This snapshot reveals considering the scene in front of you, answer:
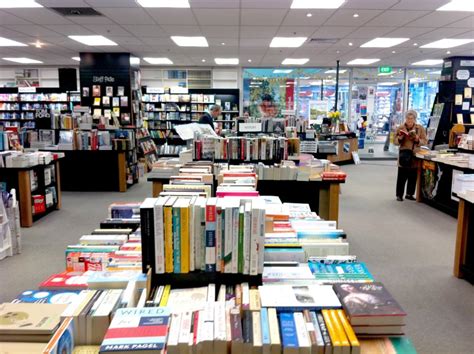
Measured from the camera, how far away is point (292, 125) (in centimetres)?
998

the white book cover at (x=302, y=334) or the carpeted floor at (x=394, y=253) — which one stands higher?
the white book cover at (x=302, y=334)

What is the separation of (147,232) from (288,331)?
0.73 meters

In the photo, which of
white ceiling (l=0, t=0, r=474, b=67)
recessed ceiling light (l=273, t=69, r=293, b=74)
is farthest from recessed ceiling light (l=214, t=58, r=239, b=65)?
recessed ceiling light (l=273, t=69, r=293, b=74)

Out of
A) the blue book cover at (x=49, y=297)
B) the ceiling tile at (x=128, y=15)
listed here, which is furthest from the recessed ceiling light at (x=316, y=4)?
the blue book cover at (x=49, y=297)

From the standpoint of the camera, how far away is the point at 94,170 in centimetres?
836

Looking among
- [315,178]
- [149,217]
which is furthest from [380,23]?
[149,217]

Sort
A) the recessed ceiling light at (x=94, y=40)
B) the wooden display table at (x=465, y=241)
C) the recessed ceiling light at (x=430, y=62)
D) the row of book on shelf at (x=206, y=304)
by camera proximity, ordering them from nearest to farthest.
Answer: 1. the row of book on shelf at (x=206, y=304)
2. the wooden display table at (x=465, y=241)
3. the recessed ceiling light at (x=94, y=40)
4. the recessed ceiling light at (x=430, y=62)

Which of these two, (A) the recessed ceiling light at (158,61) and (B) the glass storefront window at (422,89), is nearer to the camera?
(A) the recessed ceiling light at (158,61)

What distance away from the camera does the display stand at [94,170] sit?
8.32m

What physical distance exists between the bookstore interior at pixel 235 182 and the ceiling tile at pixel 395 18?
0.24 ft

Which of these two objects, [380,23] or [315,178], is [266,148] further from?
[380,23]

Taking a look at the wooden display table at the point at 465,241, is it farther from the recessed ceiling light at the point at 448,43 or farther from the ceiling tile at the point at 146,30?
the recessed ceiling light at the point at 448,43

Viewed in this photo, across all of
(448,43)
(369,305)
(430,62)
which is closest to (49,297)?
(369,305)

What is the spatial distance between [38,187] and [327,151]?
5922 mm
